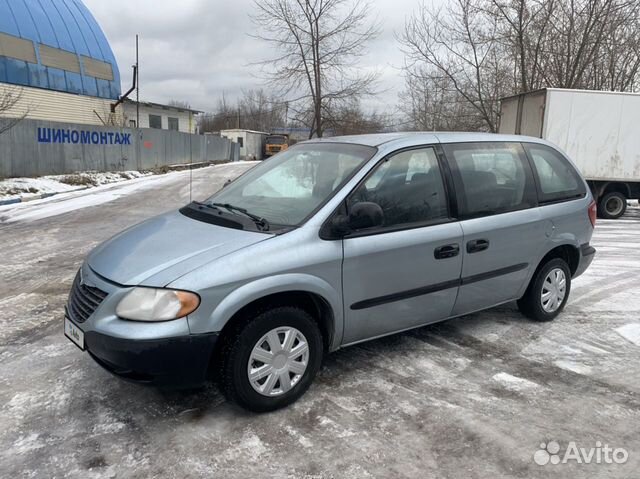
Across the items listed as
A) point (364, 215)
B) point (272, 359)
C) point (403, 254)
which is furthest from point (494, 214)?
point (272, 359)

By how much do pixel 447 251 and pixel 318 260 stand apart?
1.11 metres

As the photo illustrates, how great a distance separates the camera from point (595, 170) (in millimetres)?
12367

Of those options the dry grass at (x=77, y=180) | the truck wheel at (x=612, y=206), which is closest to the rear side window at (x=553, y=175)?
the truck wheel at (x=612, y=206)

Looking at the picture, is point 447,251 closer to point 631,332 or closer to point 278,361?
point 278,361

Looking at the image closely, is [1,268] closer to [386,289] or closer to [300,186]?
[300,186]

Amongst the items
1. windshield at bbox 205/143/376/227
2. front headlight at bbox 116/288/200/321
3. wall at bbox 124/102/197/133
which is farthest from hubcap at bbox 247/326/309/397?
wall at bbox 124/102/197/133

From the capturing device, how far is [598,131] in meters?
12.1

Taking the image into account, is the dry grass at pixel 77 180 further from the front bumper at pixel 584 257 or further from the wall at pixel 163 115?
the front bumper at pixel 584 257

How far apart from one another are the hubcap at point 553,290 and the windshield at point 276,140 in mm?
41508

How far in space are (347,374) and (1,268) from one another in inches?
210

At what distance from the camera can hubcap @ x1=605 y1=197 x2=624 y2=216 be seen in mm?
12672

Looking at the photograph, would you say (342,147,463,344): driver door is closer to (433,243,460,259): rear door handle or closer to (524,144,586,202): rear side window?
(433,243,460,259): rear door handle

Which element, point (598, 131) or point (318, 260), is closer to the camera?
point (318, 260)

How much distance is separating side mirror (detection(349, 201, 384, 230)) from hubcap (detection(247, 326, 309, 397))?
2.49 feet
